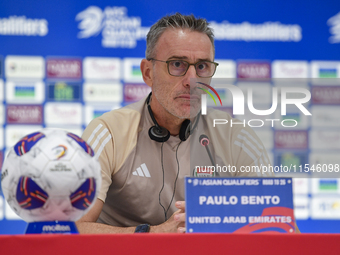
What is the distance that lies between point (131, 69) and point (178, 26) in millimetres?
1586

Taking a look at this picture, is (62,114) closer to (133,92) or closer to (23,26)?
(133,92)

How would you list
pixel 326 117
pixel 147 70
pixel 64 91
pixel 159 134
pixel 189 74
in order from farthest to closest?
pixel 64 91 < pixel 147 70 < pixel 159 134 < pixel 189 74 < pixel 326 117

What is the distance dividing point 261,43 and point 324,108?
2179 millimetres

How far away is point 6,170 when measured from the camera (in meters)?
0.66

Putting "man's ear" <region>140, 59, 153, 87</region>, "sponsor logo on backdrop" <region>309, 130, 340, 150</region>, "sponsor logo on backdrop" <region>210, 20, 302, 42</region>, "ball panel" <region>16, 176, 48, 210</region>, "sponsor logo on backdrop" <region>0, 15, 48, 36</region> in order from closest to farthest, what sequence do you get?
"ball panel" <region>16, 176, 48, 210</region> → "sponsor logo on backdrop" <region>309, 130, 340, 150</region> → "man's ear" <region>140, 59, 153, 87</region> → "sponsor logo on backdrop" <region>0, 15, 48, 36</region> → "sponsor logo on backdrop" <region>210, 20, 302, 42</region>

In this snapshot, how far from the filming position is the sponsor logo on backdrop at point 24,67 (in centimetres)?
279

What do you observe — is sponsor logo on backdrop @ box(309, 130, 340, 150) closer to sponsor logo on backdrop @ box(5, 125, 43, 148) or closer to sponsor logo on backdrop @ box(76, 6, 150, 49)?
sponsor logo on backdrop @ box(76, 6, 150, 49)

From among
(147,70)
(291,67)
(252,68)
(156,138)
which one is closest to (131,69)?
(252,68)

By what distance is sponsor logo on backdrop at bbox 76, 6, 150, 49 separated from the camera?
9.12 ft

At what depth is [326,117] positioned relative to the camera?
30.1 inches

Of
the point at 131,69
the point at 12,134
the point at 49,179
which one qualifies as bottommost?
the point at 12,134

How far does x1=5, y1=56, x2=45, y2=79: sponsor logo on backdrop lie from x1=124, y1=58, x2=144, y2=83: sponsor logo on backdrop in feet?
2.07

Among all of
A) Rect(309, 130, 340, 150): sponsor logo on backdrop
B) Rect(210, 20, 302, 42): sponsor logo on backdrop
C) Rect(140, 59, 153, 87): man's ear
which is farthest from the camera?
Rect(210, 20, 302, 42): sponsor logo on backdrop

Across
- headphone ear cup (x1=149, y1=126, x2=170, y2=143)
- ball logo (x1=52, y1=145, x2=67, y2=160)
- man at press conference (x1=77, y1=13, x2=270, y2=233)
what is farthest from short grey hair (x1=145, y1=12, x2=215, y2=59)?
ball logo (x1=52, y1=145, x2=67, y2=160)
